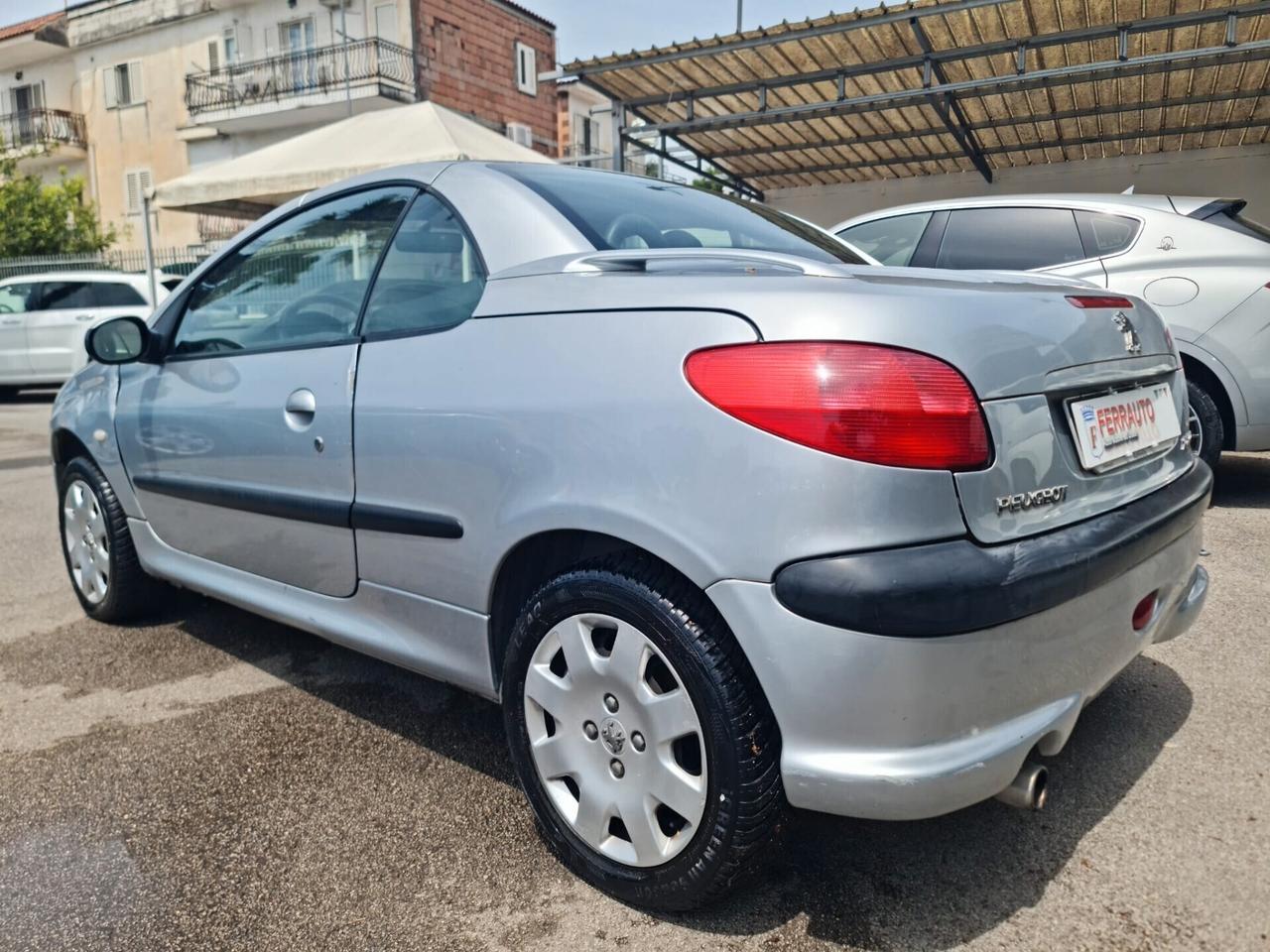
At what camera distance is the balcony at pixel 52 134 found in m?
25.8

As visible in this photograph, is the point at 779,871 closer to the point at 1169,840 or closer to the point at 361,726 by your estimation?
the point at 1169,840

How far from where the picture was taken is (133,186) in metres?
25.4

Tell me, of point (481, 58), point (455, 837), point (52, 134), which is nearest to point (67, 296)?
point (455, 837)

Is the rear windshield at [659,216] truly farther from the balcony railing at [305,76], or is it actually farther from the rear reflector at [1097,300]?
the balcony railing at [305,76]

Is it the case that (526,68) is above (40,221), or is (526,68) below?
above

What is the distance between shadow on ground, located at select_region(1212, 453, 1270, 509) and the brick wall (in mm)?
18838

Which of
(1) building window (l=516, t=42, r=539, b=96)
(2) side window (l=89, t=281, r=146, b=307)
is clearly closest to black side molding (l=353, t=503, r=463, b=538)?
(2) side window (l=89, t=281, r=146, b=307)

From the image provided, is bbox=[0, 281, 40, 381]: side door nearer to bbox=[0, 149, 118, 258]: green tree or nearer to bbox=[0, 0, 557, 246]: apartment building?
bbox=[0, 149, 118, 258]: green tree

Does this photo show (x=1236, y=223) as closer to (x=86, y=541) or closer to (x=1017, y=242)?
(x=1017, y=242)

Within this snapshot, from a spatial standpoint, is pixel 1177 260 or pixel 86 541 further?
pixel 1177 260

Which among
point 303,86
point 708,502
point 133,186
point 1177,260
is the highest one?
point 303,86

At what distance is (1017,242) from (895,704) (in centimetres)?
422

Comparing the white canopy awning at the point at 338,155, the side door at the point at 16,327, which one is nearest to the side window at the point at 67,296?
the side door at the point at 16,327

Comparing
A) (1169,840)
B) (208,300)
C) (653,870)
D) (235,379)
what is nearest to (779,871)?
(653,870)
